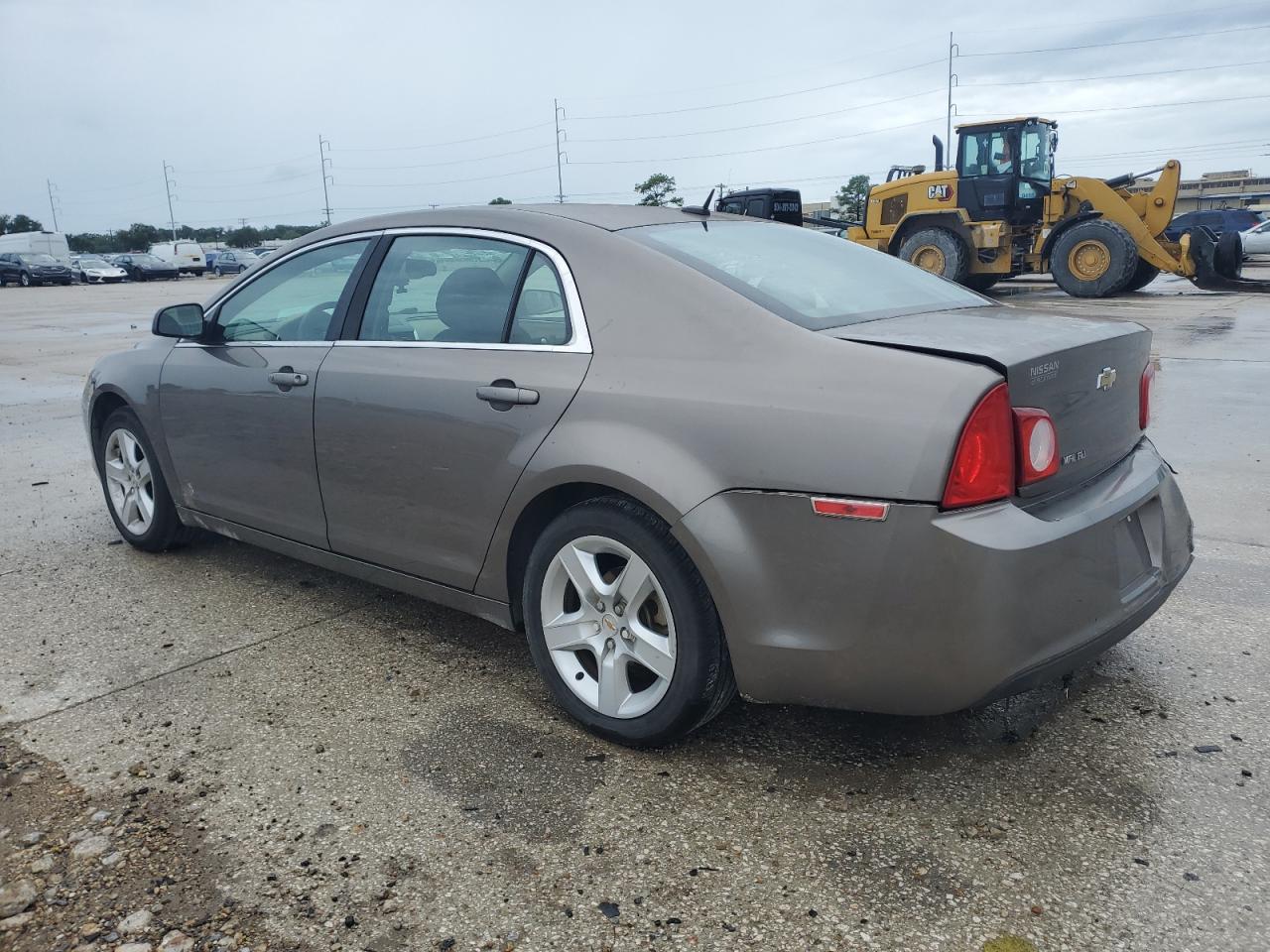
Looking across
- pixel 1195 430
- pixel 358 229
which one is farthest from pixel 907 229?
pixel 358 229

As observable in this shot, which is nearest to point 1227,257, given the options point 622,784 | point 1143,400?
point 1143,400

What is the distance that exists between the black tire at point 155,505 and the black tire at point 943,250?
49.2 feet

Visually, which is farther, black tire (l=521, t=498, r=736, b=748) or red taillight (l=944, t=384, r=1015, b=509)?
black tire (l=521, t=498, r=736, b=748)

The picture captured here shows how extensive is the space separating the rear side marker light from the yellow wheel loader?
54.0ft

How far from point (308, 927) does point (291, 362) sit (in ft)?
7.14

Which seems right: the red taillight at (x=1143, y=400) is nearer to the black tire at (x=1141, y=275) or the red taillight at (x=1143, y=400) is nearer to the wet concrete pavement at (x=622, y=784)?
the wet concrete pavement at (x=622, y=784)

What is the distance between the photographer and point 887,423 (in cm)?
239

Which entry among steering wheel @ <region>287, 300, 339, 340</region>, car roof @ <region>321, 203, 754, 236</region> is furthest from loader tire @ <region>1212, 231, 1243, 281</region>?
steering wheel @ <region>287, 300, 339, 340</region>

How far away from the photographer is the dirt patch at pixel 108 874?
2219 millimetres

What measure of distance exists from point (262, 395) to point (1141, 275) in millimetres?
17870

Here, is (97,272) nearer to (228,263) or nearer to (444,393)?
(228,263)

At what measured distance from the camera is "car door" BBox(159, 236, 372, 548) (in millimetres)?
3785

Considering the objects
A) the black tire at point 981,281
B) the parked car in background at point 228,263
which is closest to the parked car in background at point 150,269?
the parked car in background at point 228,263

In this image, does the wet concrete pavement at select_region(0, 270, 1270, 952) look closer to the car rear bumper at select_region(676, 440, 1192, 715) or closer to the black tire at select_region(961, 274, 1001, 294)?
the car rear bumper at select_region(676, 440, 1192, 715)
